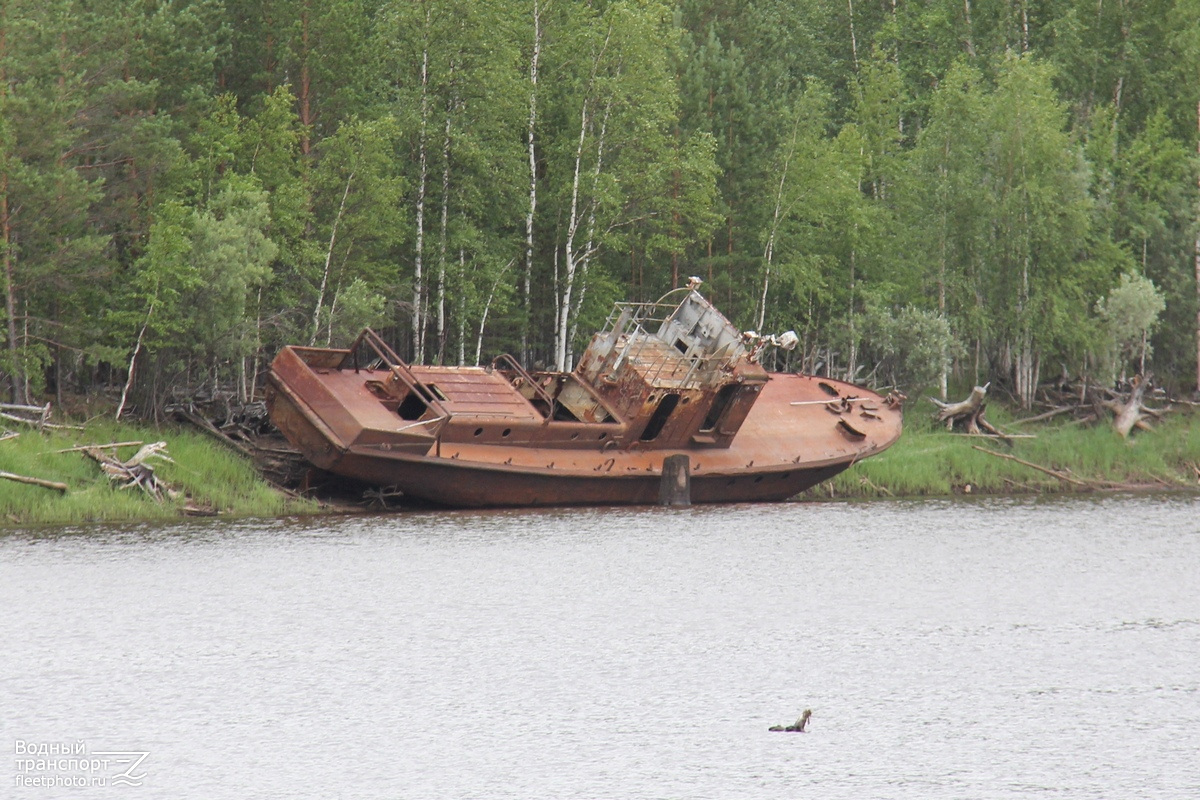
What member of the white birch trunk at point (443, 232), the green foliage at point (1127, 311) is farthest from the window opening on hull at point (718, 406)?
the green foliage at point (1127, 311)

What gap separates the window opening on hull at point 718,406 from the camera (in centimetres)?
3584

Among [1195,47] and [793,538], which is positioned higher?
[1195,47]

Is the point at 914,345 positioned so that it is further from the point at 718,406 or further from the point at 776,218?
the point at 718,406

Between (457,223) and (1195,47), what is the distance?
2437cm

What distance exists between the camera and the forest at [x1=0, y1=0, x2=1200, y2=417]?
1448 inches

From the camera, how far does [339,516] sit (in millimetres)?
32250

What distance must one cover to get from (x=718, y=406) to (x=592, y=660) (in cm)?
1649

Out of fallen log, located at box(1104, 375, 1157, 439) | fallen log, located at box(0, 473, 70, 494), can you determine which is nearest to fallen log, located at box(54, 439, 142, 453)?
fallen log, located at box(0, 473, 70, 494)

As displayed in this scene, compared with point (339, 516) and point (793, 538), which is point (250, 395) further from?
point (793, 538)

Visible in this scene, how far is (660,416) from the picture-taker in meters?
35.8

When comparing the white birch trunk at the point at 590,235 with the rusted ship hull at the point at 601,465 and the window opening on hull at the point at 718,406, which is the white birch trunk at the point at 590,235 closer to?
the rusted ship hull at the point at 601,465

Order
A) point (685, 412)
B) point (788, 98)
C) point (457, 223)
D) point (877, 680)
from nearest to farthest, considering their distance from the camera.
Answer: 1. point (877, 680)
2. point (685, 412)
3. point (457, 223)
4. point (788, 98)

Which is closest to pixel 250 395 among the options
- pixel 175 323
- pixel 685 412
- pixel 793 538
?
pixel 175 323

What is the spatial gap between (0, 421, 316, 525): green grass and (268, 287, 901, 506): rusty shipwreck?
1.53 m
